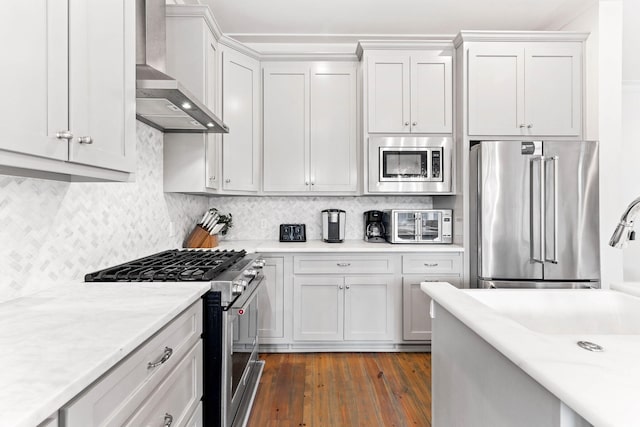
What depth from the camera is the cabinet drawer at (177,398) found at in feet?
3.55

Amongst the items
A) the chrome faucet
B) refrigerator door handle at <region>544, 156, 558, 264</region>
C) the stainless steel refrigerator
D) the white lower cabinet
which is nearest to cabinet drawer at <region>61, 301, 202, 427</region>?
the chrome faucet

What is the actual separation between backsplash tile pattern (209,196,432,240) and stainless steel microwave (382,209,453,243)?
1.36 ft

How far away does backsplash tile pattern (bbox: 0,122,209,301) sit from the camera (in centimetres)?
132

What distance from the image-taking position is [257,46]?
3.56 m

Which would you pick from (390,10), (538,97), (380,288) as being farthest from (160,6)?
(538,97)

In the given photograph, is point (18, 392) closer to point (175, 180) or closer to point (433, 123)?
point (175, 180)

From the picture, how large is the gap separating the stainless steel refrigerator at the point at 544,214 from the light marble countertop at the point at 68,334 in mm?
2310

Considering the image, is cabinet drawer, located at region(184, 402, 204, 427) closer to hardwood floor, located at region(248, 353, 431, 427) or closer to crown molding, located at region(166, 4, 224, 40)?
hardwood floor, located at region(248, 353, 431, 427)

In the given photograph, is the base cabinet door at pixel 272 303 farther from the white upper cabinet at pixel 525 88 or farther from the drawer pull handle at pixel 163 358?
the white upper cabinet at pixel 525 88

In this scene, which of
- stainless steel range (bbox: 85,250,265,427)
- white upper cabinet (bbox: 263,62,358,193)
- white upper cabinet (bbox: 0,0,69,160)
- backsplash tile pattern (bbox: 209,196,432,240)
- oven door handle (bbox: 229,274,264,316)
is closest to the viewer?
white upper cabinet (bbox: 0,0,69,160)

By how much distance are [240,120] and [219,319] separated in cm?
200

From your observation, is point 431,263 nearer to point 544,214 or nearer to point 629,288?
point 544,214

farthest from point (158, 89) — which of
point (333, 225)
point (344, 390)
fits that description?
point (344, 390)

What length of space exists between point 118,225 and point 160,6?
1.43 metres
